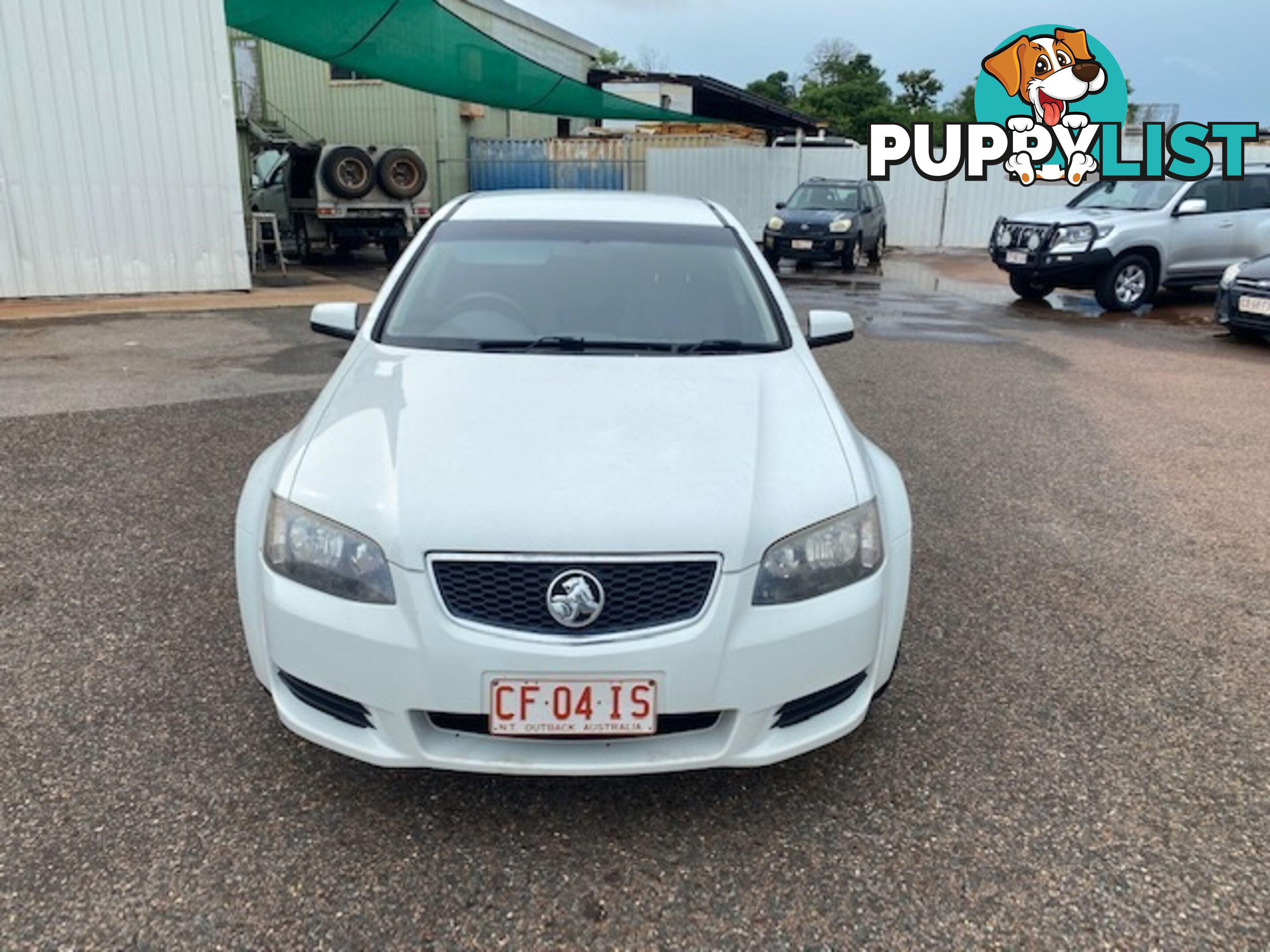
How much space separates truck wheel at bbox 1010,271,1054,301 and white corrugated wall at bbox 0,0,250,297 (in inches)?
384

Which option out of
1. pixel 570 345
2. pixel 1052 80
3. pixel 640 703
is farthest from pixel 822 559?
pixel 1052 80

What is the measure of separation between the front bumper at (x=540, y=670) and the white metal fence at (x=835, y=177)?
19416 mm

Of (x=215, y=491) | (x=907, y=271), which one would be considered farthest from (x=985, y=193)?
(x=215, y=491)

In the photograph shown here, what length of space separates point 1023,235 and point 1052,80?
1069 centimetres

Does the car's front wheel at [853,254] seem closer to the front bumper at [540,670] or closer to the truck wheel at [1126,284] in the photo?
the truck wheel at [1126,284]

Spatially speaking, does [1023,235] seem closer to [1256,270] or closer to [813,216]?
[1256,270]

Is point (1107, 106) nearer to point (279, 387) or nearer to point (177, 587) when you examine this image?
point (279, 387)

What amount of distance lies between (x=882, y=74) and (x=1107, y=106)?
33.7 metres

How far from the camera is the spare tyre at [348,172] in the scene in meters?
15.0

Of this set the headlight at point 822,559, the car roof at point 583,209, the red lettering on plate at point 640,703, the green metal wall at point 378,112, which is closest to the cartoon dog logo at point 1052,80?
the green metal wall at point 378,112

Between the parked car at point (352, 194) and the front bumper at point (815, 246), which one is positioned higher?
the parked car at point (352, 194)

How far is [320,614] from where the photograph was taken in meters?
2.21

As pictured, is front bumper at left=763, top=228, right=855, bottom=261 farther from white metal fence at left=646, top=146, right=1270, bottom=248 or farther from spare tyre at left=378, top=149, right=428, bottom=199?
spare tyre at left=378, top=149, right=428, bottom=199

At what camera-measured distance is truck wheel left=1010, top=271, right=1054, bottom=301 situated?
12570mm
